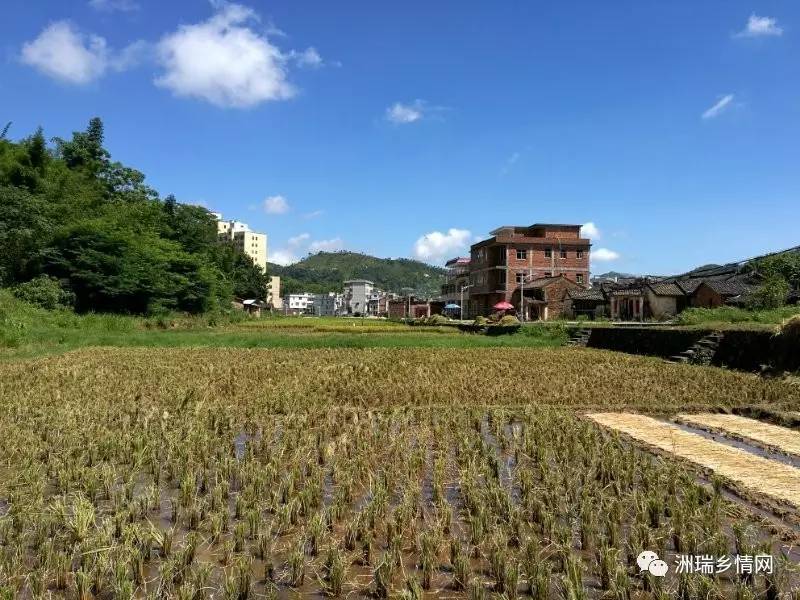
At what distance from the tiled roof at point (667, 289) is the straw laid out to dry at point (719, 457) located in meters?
31.7

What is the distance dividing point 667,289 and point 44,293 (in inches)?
1439

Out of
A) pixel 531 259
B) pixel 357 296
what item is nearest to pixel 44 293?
pixel 531 259

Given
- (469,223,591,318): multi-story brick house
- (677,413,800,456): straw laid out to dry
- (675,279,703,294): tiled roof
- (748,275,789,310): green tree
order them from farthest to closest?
(469,223,591,318): multi-story brick house, (675,279,703,294): tiled roof, (748,275,789,310): green tree, (677,413,800,456): straw laid out to dry

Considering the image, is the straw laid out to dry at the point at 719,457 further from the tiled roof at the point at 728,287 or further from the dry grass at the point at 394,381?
the tiled roof at the point at 728,287

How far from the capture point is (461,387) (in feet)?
42.5

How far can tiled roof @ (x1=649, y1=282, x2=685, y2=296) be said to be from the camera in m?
38.7

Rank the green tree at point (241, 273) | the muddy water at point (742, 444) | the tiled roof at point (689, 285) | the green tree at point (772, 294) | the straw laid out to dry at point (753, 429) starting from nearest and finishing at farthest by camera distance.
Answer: the muddy water at point (742, 444)
the straw laid out to dry at point (753, 429)
the green tree at point (772, 294)
the tiled roof at point (689, 285)
the green tree at point (241, 273)

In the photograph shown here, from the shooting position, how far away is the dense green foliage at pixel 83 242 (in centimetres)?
3059

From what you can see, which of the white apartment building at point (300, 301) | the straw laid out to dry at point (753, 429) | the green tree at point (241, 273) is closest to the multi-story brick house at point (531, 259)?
the green tree at point (241, 273)

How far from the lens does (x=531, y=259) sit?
5394cm

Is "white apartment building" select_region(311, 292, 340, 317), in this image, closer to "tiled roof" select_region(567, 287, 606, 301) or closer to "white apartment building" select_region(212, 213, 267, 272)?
"white apartment building" select_region(212, 213, 267, 272)

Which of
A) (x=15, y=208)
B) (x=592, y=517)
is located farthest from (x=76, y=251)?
(x=592, y=517)

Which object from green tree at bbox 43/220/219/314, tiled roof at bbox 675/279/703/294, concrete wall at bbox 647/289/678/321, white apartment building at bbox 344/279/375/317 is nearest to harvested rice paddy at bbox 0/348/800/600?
green tree at bbox 43/220/219/314

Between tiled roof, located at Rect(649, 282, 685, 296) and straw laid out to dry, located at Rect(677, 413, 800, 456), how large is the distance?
1212 inches
